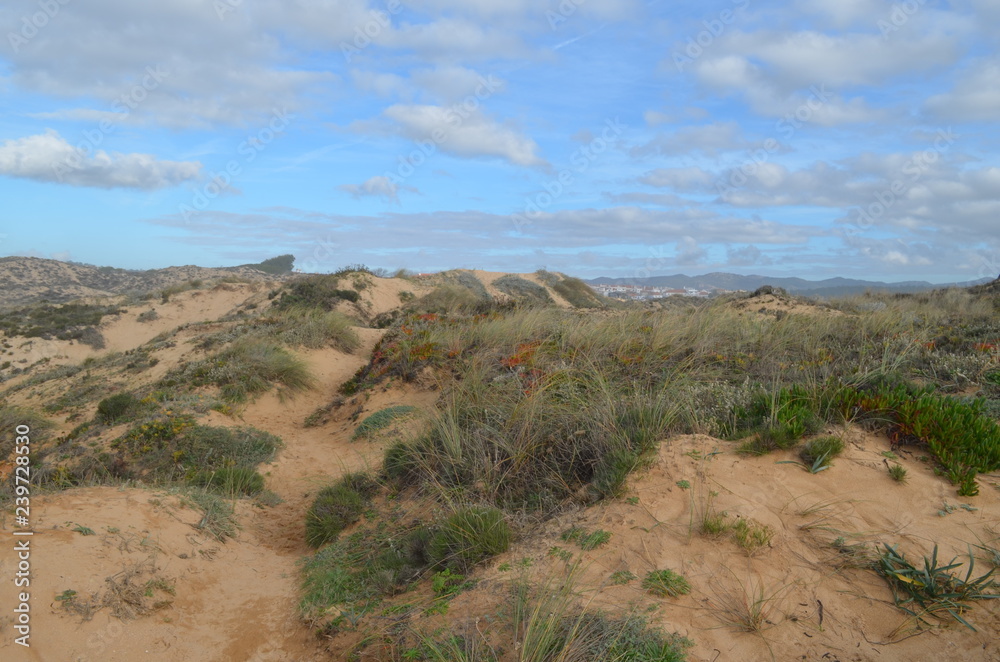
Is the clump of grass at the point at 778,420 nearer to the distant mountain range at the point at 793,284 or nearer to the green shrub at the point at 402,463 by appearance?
the green shrub at the point at 402,463

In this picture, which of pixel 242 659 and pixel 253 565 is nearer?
pixel 242 659

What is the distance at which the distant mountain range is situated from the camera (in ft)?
65.8

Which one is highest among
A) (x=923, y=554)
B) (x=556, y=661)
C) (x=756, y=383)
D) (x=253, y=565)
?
(x=756, y=383)

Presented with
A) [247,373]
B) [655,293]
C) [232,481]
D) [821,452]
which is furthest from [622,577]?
[655,293]

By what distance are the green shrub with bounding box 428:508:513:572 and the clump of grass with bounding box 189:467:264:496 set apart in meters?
3.35

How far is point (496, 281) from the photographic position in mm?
32562

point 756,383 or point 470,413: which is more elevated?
point 756,383

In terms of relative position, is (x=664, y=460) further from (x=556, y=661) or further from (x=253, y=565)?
(x=253, y=565)

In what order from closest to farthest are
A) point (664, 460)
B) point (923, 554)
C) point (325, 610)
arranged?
1. point (923, 554)
2. point (325, 610)
3. point (664, 460)

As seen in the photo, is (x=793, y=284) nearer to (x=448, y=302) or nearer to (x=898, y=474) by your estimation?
(x=448, y=302)

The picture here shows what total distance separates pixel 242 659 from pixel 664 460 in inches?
125

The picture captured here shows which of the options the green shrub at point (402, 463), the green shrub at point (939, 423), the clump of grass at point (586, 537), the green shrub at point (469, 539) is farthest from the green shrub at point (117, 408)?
the green shrub at point (939, 423)

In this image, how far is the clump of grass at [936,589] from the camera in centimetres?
302

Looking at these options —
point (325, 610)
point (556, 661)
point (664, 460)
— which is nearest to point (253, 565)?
point (325, 610)
